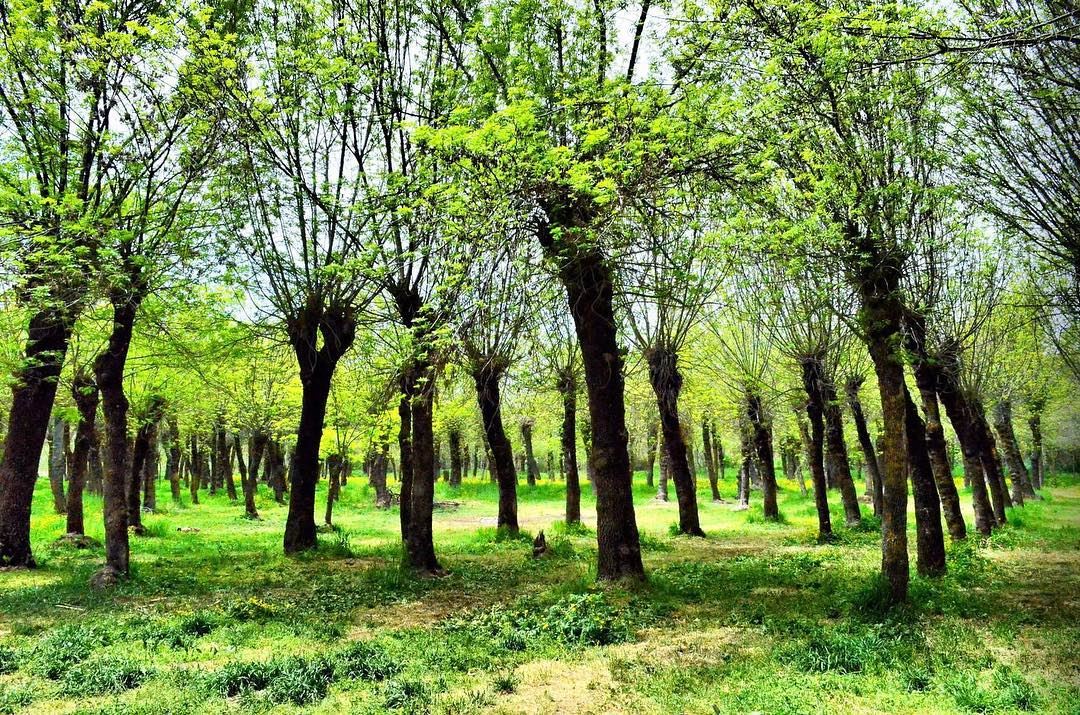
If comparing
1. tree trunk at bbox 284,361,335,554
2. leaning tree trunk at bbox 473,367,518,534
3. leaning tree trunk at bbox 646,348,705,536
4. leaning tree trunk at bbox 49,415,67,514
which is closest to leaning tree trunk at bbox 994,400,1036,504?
leaning tree trunk at bbox 646,348,705,536

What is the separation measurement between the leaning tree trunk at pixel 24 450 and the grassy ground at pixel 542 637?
0.79 m

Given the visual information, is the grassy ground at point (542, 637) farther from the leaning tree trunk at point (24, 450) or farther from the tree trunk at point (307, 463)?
the tree trunk at point (307, 463)

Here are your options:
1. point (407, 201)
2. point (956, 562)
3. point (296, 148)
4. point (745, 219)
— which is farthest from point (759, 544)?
point (296, 148)

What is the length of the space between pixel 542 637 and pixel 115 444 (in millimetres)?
8858

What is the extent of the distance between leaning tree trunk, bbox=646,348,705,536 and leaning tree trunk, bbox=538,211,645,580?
26.0 ft

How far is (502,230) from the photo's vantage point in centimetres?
975

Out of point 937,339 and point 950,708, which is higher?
point 937,339

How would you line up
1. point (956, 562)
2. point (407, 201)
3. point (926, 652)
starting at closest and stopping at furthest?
point (926, 652) < point (407, 201) < point (956, 562)

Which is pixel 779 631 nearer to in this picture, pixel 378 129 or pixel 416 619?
pixel 416 619

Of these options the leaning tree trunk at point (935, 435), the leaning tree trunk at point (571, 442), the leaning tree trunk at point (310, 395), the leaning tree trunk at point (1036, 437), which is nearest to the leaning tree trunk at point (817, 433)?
the leaning tree trunk at point (935, 435)

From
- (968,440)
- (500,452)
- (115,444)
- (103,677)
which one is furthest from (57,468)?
(968,440)

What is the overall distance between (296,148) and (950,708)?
1543 centimetres

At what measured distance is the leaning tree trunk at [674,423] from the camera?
2005cm

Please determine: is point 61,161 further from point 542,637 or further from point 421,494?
point 542,637
